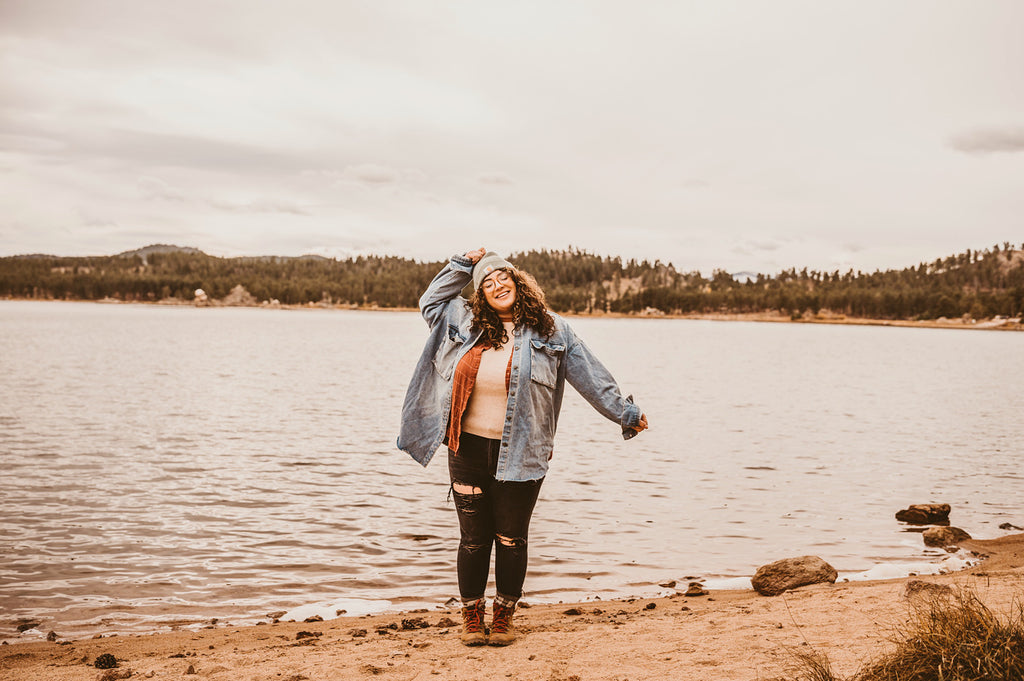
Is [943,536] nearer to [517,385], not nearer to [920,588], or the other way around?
[920,588]

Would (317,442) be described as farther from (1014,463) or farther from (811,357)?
(811,357)

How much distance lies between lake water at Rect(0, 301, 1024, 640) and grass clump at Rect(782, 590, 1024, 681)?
4781mm

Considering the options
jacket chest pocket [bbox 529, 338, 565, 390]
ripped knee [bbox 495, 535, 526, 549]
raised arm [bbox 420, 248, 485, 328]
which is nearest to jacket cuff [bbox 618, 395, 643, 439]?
jacket chest pocket [bbox 529, 338, 565, 390]

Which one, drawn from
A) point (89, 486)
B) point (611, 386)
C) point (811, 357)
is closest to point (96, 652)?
point (611, 386)

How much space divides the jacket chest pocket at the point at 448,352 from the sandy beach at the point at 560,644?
2.02 metres

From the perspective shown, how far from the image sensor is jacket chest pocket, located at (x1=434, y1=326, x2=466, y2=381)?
18.2 ft

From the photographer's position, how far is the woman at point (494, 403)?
5.40m

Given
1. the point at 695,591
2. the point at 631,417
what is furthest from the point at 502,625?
the point at 695,591

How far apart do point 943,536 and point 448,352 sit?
29.3 ft

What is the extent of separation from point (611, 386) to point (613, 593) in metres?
3.92

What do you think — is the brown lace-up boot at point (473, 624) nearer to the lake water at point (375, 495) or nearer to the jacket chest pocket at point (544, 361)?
the jacket chest pocket at point (544, 361)

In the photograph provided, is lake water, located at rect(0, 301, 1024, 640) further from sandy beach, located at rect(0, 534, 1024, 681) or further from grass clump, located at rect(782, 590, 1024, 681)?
grass clump, located at rect(782, 590, 1024, 681)

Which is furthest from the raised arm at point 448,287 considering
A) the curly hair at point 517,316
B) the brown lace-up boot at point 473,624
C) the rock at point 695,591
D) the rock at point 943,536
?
the rock at point 943,536

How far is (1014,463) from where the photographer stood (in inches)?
740
